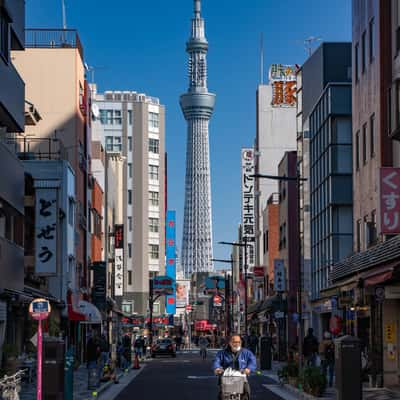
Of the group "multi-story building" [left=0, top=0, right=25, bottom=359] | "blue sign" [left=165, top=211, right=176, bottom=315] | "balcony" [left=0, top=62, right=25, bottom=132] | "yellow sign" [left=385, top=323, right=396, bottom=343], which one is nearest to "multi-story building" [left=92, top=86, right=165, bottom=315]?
"blue sign" [left=165, top=211, right=176, bottom=315]

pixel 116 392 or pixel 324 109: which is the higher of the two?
pixel 324 109

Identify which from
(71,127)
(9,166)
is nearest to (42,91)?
(71,127)

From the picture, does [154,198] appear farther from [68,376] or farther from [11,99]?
[68,376]

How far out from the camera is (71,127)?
207 ft

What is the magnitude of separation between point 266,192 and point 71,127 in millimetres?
47831

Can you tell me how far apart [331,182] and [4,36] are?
27.2 meters

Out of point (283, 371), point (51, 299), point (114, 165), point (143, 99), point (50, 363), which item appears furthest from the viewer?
point (143, 99)

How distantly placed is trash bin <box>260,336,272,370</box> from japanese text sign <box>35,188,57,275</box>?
33.8 ft

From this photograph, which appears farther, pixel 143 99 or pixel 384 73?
pixel 143 99

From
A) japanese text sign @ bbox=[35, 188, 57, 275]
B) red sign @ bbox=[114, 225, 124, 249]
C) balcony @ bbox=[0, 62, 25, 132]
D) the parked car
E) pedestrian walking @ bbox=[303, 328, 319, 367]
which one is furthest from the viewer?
red sign @ bbox=[114, 225, 124, 249]

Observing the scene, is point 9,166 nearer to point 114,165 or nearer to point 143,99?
point 114,165

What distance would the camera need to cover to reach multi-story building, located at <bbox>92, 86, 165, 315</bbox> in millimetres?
147500

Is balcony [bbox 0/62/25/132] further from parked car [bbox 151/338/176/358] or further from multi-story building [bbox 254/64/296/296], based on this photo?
multi-story building [bbox 254/64/296/296]

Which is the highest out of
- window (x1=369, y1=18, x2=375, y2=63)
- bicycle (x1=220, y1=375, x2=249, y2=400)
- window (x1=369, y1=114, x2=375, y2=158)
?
window (x1=369, y1=18, x2=375, y2=63)
